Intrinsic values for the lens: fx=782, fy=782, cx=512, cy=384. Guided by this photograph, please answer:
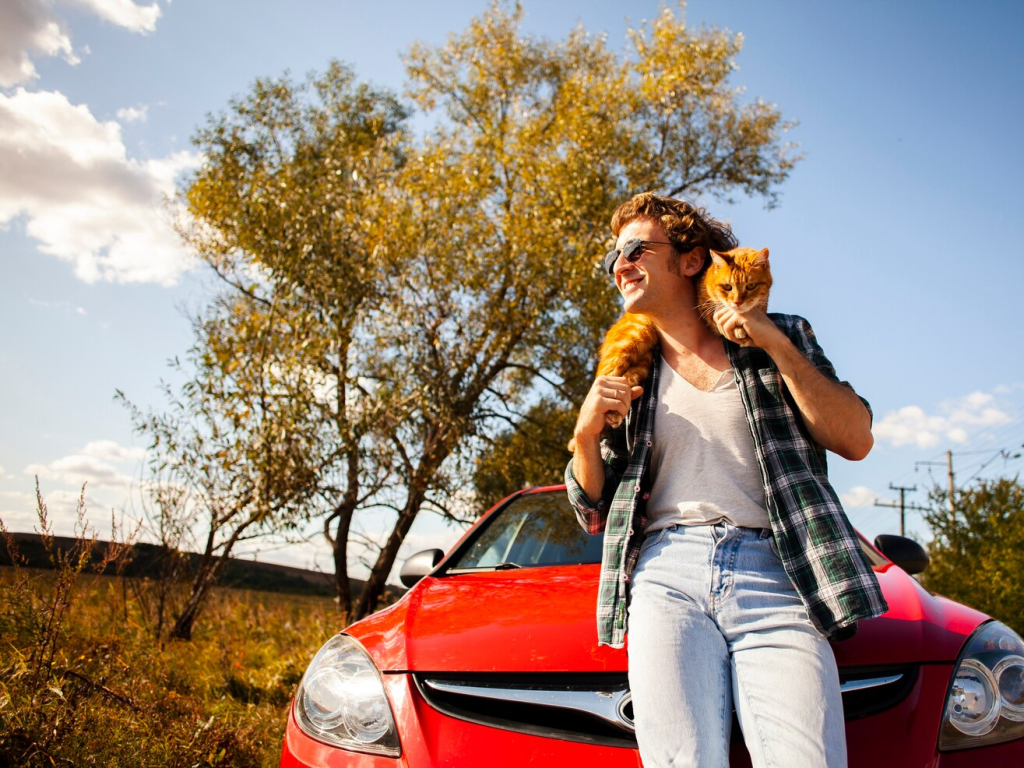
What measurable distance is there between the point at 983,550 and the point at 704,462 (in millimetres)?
16324

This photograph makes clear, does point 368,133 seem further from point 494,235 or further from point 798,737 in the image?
point 798,737

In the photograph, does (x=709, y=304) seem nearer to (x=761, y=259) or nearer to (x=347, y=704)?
(x=761, y=259)

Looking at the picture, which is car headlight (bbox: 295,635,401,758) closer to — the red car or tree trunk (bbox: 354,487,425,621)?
the red car

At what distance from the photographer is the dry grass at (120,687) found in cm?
301

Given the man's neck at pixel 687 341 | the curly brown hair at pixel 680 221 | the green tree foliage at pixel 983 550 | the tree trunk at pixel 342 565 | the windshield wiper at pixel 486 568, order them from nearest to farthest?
the man's neck at pixel 687 341, the curly brown hair at pixel 680 221, the windshield wiper at pixel 486 568, the tree trunk at pixel 342 565, the green tree foliage at pixel 983 550

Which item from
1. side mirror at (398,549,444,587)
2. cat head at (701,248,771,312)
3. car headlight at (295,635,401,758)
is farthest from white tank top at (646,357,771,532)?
side mirror at (398,549,444,587)

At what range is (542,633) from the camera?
2.09 metres

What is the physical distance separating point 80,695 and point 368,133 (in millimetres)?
11467

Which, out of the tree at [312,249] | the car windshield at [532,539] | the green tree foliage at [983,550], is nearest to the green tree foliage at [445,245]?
the tree at [312,249]

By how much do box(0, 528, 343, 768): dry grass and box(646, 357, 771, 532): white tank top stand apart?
242 centimetres

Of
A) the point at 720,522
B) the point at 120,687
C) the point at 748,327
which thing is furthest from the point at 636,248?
the point at 120,687

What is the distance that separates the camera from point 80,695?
11.5 feet

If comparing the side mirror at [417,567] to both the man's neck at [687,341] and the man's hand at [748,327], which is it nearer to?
the man's neck at [687,341]

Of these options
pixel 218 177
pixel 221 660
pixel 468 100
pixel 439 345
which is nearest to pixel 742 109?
pixel 468 100
